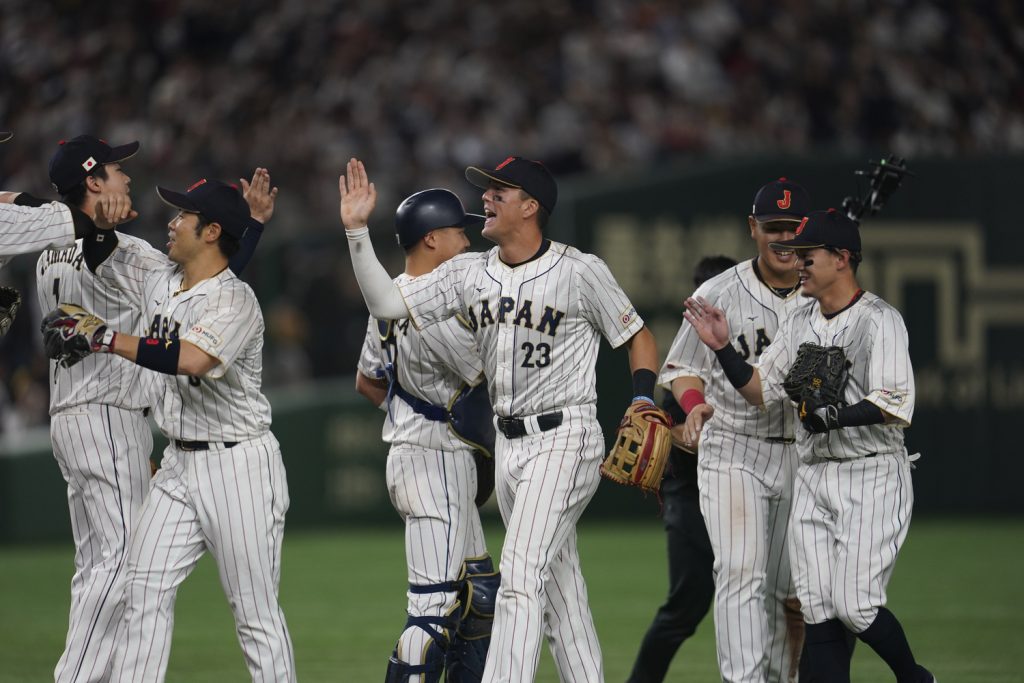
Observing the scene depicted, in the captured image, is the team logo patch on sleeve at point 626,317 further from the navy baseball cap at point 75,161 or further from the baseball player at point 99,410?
the navy baseball cap at point 75,161

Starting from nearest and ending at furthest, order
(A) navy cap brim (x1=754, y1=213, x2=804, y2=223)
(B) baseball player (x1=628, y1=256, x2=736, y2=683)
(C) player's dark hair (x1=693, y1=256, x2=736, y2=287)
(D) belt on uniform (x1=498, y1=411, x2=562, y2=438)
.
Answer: (D) belt on uniform (x1=498, y1=411, x2=562, y2=438), (A) navy cap brim (x1=754, y1=213, x2=804, y2=223), (B) baseball player (x1=628, y1=256, x2=736, y2=683), (C) player's dark hair (x1=693, y1=256, x2=736, y2=287)

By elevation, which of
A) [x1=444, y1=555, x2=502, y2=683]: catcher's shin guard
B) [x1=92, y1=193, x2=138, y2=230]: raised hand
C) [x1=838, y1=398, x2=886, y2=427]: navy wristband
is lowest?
[x1=444, y1=555, x2=502, y2=683]: catcher's shin guard

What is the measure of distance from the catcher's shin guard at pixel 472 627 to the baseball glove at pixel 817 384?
151 centimetres

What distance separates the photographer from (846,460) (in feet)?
18.2

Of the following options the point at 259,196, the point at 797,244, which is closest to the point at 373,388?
the point at 259,196

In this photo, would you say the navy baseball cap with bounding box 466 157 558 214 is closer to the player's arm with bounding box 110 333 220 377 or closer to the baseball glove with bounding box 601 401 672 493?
the baseball glove with bounding box 601 401 672 493

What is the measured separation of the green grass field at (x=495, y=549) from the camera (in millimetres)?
7438

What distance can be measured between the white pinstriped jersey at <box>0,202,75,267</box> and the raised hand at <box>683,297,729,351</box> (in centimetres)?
252

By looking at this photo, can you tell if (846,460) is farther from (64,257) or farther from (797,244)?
(64,257)

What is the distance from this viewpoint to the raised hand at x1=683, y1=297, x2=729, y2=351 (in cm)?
565

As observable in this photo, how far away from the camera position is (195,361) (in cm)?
516

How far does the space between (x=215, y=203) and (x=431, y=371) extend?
1200mm

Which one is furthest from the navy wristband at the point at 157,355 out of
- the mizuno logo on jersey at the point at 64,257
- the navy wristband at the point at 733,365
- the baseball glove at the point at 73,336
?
the navy wristband at the point at 733,365

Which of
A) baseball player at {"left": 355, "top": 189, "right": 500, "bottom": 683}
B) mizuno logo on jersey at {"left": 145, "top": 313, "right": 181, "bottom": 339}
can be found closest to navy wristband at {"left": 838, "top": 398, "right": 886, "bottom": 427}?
baseball player at {"left": 355, "top": 189, "right": 500, "bottom": 683}
